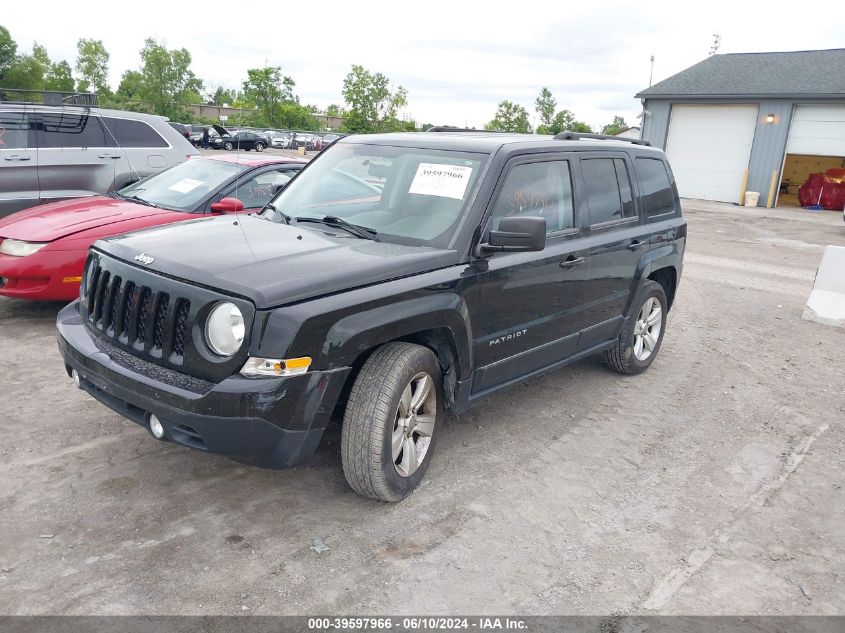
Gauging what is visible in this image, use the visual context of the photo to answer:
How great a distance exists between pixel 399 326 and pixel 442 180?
3.70ft

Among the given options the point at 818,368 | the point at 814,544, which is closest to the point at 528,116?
the point at 818,368

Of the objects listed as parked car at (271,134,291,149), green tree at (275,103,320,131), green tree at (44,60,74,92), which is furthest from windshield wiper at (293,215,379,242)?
green tree at (44,60,74,92)

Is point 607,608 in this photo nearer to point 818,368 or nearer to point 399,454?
point 399,454

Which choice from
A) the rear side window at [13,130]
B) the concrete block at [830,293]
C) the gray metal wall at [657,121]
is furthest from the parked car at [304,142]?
the concrete block at [830,293]

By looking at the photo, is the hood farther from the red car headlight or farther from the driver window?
the red car headlight

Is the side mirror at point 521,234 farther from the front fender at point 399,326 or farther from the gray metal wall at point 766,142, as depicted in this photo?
the gray metal wall at point 766,142

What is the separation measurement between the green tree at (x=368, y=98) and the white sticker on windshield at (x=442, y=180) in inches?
1627

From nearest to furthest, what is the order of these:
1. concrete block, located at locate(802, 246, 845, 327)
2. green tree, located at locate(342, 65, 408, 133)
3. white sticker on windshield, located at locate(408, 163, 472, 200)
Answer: white sticker on windshield, located at locate(408, 163, 472, 200)
concrete block, located at locate(802, 246, 845, 327)
green tree, located at locate(342, 65, 408, 133)

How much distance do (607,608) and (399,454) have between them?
4.14ft

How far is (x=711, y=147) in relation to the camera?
1075 inches

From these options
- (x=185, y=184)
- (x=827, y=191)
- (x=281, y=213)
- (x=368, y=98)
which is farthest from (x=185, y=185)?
(x=368, y=98)

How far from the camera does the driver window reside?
4125 mm

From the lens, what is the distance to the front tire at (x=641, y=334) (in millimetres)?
5629

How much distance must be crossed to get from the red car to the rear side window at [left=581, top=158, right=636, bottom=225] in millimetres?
2586
